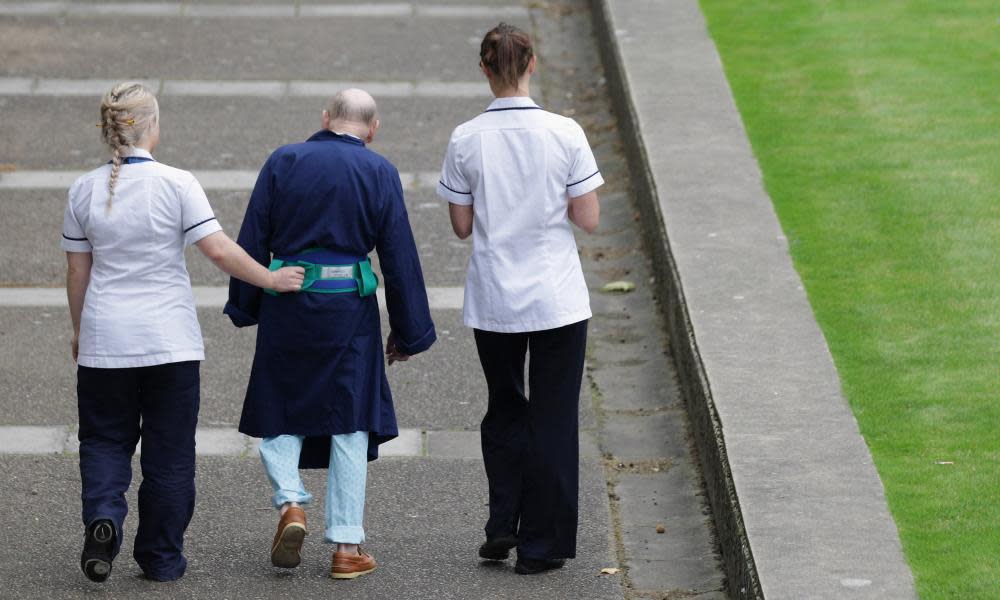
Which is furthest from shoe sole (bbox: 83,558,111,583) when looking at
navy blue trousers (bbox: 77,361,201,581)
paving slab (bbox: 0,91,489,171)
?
paving slab (bbox: 0,91,489,171)

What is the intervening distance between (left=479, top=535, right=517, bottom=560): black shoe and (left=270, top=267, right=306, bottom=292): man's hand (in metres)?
1.13

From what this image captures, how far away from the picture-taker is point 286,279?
5.12 metres

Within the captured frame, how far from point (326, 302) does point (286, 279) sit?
164mm

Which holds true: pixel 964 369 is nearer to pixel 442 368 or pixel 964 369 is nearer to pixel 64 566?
pixel 442 368

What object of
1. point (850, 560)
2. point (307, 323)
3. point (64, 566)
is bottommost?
point (64, 566)

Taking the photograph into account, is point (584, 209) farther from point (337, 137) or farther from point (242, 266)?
point (242, 266)

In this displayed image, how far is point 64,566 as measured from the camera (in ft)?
17.6

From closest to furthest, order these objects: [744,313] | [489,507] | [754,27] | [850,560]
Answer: [850,560], [489,507], [744,313], [754,27]

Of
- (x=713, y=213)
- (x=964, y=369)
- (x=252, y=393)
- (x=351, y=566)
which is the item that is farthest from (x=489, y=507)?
(x=713, y=213)

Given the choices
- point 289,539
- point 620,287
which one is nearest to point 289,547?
point 289,539

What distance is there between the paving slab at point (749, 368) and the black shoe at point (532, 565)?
0.61m

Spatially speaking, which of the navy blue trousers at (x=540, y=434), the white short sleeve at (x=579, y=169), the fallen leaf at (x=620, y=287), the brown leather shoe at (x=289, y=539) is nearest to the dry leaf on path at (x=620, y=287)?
the fallen leaf at (x=620, y=287)

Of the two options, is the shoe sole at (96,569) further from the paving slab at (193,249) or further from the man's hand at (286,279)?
the paving slab at (193,249)

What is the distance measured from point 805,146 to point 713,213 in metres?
1.55
